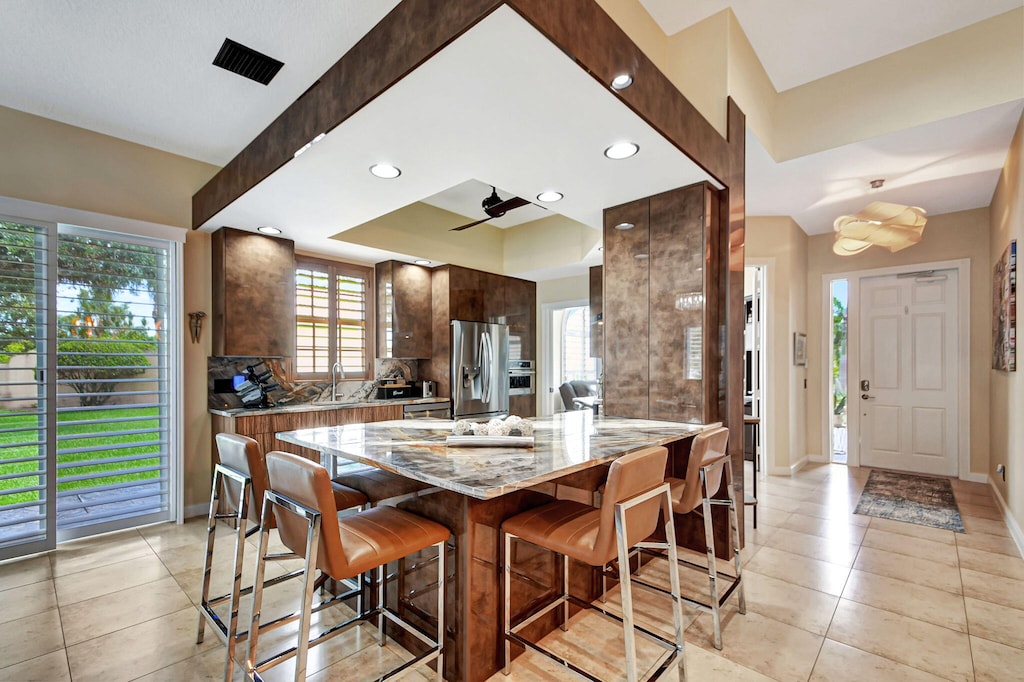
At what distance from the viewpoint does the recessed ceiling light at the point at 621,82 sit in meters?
1.92

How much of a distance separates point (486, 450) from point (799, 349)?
185 inches

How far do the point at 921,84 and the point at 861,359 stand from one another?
3.32 metres

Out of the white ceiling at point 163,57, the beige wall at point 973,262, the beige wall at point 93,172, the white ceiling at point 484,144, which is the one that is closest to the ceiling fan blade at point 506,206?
the white ceiling at point 484,144

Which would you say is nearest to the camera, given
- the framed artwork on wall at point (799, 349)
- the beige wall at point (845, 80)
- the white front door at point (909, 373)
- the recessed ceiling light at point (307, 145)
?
the recessed ceiling light at point (307, 145)

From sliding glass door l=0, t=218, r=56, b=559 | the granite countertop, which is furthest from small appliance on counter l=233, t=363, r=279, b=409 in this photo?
sliding glass door l=0, t=218, r=56, b=559

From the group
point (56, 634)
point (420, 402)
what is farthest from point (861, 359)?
point (56, 634)

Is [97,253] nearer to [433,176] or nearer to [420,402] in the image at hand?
[433,176]

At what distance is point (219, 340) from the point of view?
3.83m

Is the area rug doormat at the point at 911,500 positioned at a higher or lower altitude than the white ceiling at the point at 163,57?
lower

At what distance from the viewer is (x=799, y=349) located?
5.30 m

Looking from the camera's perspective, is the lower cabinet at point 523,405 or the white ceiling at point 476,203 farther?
the lower cabinet at point 523,405

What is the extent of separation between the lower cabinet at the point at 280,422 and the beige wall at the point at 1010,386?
492 centimetres

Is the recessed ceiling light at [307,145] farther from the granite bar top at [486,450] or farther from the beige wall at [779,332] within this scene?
the beige wall at [779,332]

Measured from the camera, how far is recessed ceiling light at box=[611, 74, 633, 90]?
1917 millimetres
